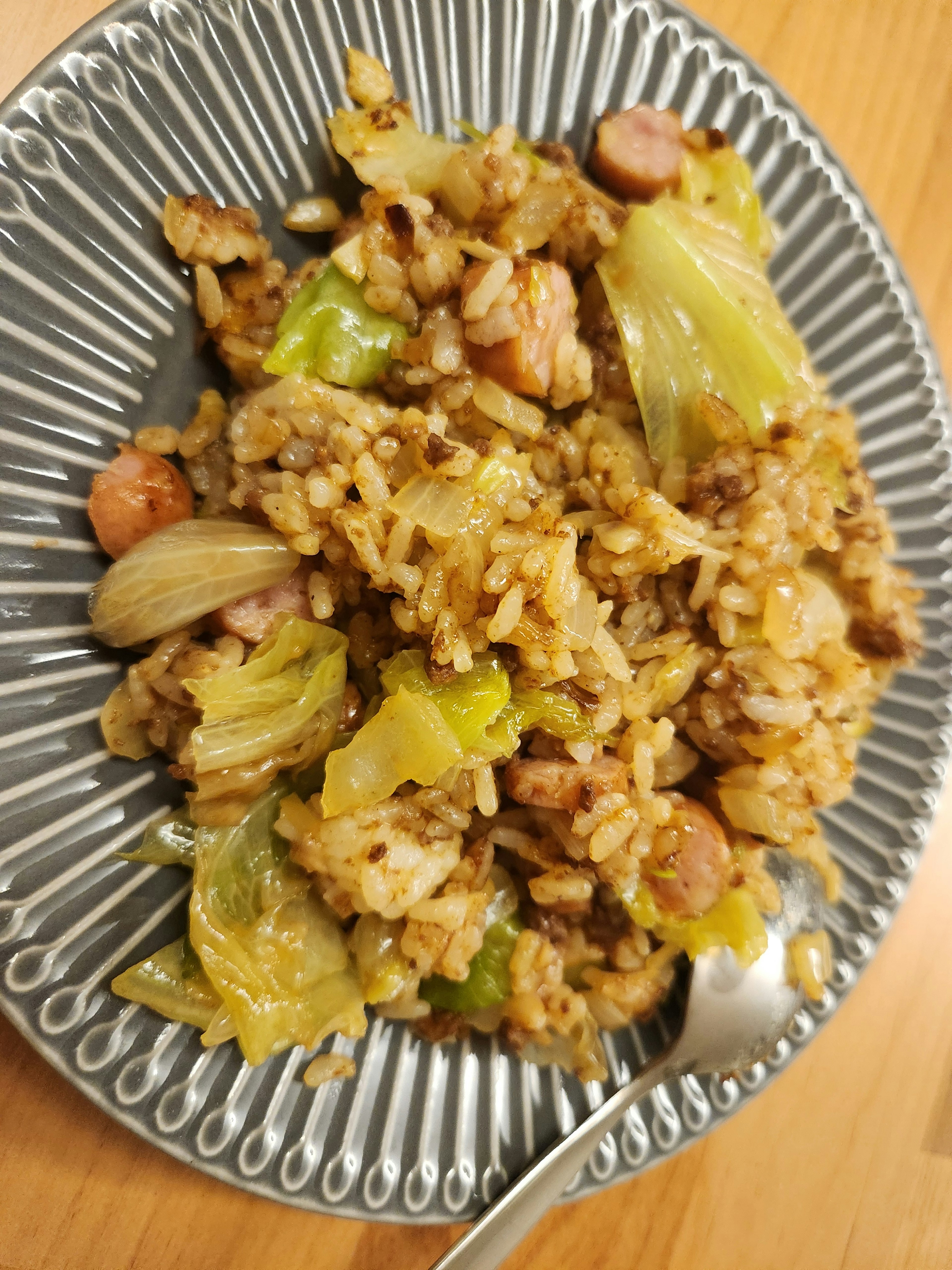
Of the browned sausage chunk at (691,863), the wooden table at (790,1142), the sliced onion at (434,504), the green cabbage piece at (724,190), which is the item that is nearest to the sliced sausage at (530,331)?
the sliced onion at (434,504)

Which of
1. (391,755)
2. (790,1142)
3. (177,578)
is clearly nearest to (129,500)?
(177,578)

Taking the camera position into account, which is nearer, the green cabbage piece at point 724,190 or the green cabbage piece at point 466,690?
the green cabbage piece at point 466,690

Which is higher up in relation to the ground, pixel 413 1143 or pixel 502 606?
pixel 502 606

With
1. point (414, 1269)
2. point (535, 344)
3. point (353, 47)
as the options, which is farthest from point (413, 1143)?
point (353, 47)

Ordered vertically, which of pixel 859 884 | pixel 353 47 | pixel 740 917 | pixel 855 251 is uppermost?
pixel 855 251

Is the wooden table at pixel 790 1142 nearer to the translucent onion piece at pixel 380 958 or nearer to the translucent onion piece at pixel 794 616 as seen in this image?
the translucent onion piece at pixel 380 958

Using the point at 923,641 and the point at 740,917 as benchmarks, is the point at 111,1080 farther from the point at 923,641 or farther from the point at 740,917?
the point at 923,641

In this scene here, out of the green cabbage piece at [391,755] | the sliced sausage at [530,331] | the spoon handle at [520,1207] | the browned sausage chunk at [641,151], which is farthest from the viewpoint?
the browned sausage chunk at [641,151]

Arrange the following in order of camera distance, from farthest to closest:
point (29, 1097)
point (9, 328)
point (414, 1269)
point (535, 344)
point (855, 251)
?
1. point (855, 251)
2. point (414, 1269)
3. point (29, 1097)
4. point (535, 344)
5. point (9, 328)
